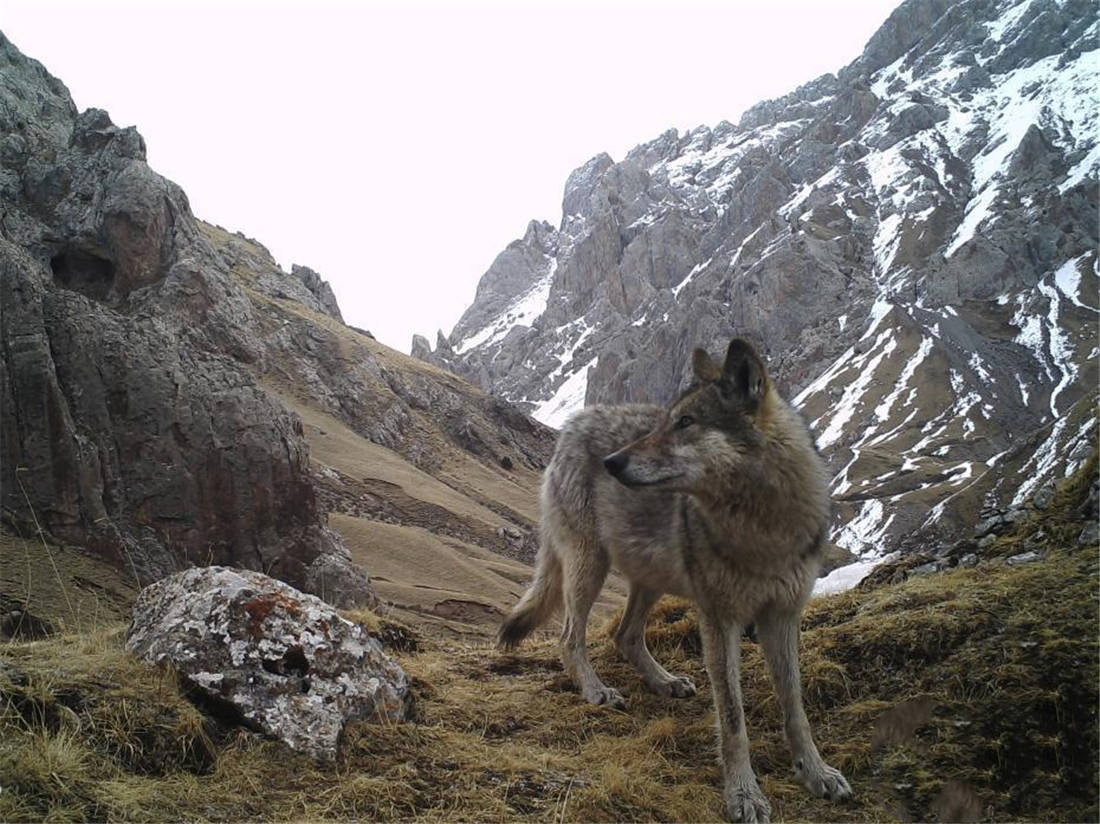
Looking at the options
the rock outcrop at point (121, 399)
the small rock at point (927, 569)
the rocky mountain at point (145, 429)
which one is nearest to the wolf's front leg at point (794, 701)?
the small rock at point (927, 569)

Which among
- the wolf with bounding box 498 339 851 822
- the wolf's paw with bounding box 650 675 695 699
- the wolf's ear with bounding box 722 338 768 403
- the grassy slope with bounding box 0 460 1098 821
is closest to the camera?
the grassy slope with bounding box 0 460 1098 821

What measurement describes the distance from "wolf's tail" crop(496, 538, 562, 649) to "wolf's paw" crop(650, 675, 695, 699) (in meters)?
1.48

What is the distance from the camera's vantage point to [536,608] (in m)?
8.37

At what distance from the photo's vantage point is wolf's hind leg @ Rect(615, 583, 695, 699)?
7621mm

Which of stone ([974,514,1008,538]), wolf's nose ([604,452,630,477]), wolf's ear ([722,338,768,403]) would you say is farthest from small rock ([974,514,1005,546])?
wolf's nose ([604,452,630,477])

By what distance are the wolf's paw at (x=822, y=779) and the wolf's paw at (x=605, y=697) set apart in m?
1.95

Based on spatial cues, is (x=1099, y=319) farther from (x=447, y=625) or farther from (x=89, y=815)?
(x=89, y=815)

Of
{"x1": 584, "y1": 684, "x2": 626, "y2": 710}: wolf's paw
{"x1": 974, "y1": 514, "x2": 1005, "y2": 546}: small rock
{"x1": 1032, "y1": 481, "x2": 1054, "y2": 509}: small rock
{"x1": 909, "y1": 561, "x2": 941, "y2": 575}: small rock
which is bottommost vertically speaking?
{"x1": 584, "y1": 684, "x2": 626, "y2": 710}: wolf's paw

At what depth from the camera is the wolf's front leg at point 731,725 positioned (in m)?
5.21

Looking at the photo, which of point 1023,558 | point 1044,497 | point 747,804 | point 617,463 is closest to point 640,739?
point 747,804

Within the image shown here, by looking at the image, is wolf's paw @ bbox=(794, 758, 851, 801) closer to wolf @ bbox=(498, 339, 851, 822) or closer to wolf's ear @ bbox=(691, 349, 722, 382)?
wolf @ bbox=(498, 339, 851, 822)

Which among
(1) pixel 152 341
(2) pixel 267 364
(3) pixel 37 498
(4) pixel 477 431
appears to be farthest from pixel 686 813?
(4) pixel 477 431

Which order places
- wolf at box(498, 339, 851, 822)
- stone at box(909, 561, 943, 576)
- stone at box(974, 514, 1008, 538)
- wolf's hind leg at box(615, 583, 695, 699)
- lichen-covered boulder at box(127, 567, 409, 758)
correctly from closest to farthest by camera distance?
lichen-covered boulder at box(127, 567, 409, 758) < wolf at box(498, 339, 851, 822) < wolf's hind leg at box(615, 583, 695, 699) < stone at box(909, 561, 943, 576) < stone at box(974, 514, 1008, 538)

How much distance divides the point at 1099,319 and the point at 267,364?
17702 centimetres
